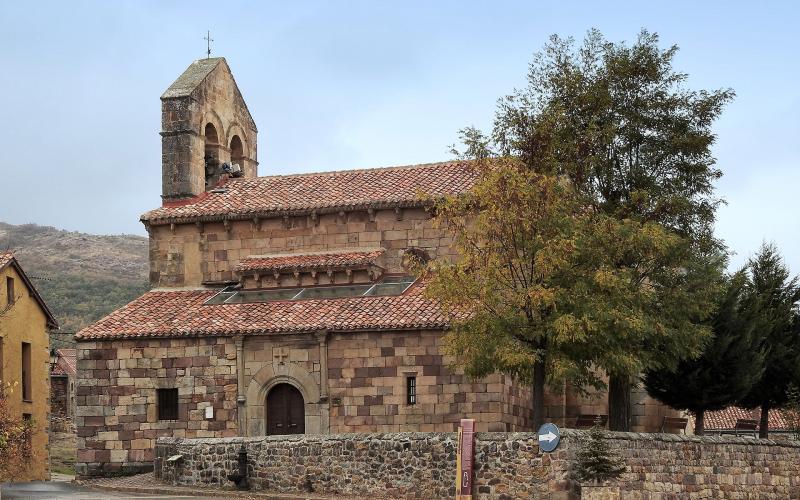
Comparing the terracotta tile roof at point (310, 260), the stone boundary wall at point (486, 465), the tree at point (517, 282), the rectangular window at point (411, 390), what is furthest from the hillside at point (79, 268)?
the tree at point (517, 282)

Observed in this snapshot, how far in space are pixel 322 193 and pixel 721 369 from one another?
533 inches

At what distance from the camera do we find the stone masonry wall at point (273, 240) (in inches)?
1661

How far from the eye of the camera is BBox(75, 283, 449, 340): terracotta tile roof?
38.4m

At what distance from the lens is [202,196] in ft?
149

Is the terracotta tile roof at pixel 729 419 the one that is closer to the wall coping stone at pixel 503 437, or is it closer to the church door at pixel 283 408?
the wall coping stone at pixel 503 437

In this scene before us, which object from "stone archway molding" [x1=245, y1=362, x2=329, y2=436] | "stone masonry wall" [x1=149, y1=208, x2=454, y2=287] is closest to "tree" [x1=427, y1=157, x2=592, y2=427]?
"stone archway molding" [x1=245, y1=362, x2=329, y2=436]

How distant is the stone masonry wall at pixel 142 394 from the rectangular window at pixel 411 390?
5079 mm

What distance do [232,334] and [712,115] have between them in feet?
48.0

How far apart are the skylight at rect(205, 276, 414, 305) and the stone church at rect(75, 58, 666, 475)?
0.22 feet

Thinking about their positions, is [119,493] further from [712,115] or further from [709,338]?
[712,115]

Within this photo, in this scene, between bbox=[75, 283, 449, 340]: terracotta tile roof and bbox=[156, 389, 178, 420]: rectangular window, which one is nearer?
bbox=[75, 283, 449, 340]: terracotta tile roof

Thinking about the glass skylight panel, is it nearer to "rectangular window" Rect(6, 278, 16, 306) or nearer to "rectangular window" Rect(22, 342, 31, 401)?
"rectangular window" Rect(6, 278, 16, 306)

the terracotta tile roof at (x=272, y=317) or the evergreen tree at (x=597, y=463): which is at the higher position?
the terracotta tile roof at (x=272, y=317)

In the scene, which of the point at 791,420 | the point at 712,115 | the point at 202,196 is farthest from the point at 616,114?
the point at 202,196
